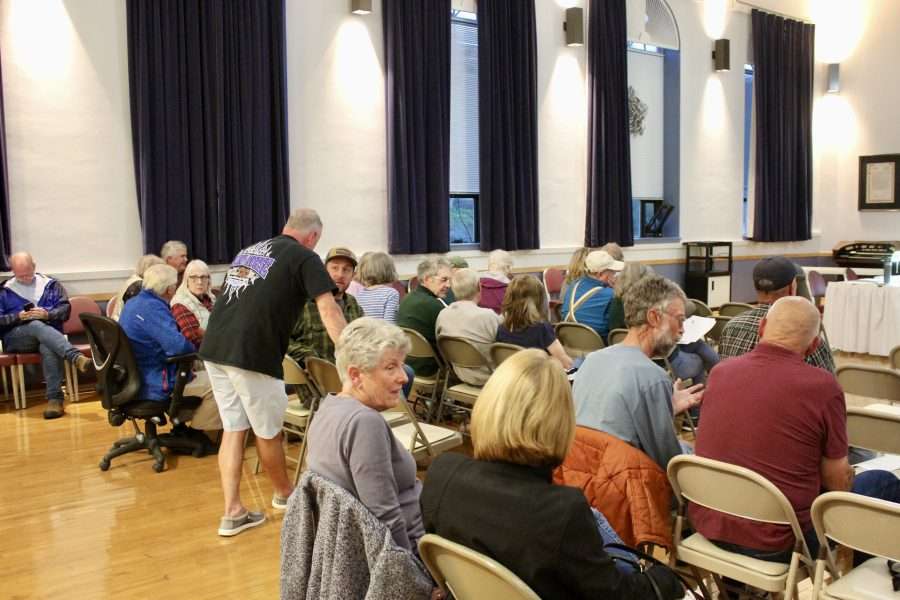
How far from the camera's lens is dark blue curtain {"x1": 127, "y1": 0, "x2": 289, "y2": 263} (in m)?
6.89

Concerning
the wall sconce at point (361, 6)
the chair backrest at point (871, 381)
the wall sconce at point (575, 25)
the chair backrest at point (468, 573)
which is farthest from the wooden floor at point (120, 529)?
the wall sconce at point (575, 25)

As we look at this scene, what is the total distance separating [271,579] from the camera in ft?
10.7

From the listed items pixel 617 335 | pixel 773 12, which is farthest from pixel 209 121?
pixel 773 12

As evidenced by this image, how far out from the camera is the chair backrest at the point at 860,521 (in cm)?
204

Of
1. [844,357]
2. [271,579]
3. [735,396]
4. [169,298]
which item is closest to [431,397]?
[169,298]

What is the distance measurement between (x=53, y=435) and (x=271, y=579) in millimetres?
3003

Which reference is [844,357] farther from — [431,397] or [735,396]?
[735,396]

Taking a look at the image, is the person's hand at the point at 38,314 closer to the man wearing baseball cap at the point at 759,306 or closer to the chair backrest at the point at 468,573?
the man wearing baseball cap at the point at 759,306

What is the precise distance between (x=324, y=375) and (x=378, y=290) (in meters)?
1.36

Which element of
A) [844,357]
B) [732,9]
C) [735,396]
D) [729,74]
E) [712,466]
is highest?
[732,9]

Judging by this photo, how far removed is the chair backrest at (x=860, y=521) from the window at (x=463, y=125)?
732cm

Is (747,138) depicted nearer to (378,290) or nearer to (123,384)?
(378,290)

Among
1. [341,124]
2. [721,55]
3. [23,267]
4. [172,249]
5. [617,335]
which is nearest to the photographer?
[617,335]

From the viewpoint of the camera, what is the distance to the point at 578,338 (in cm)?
534
